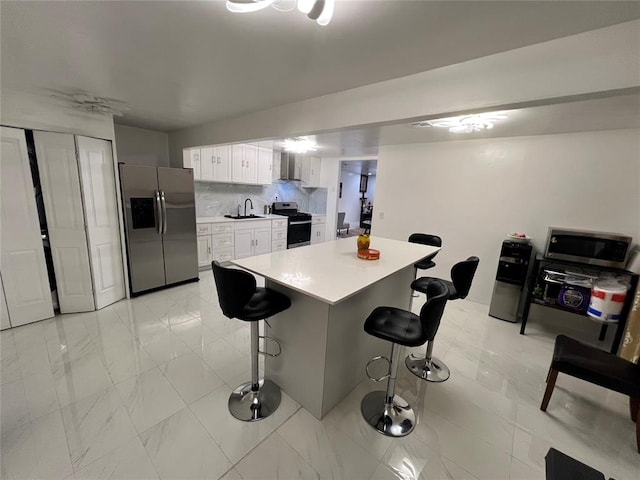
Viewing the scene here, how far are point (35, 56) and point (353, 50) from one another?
2.06 meters

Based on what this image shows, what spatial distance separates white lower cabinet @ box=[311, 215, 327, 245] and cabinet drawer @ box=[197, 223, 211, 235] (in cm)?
265

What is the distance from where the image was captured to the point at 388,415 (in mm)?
1779

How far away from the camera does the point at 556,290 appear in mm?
2830

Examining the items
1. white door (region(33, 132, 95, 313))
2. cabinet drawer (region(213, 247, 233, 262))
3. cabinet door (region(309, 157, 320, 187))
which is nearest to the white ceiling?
white door (region(33, 132, 95, 313))

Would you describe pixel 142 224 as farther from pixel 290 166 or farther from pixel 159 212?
pixel 290 166

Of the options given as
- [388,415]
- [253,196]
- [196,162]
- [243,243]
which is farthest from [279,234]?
[388,415]

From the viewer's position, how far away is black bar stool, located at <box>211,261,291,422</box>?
5.05ft

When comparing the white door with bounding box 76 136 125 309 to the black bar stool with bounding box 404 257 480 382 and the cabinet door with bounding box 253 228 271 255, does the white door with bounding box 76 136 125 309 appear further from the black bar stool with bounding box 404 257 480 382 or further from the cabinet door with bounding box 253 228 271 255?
the black bar stool with bounding box 404 257 480 382

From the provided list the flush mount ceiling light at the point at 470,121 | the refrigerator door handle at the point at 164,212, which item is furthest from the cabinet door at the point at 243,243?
the flush mount ceiling light at the point at 470,121

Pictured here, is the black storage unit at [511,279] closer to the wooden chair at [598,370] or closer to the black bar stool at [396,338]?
the wooden chair at [598,370]

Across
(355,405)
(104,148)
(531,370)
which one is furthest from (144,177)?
(531,370)

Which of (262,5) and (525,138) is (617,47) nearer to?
(262,5)

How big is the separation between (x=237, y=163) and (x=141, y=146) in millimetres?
1453

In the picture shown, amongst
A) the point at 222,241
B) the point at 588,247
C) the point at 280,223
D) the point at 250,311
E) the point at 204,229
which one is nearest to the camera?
the point at 250,311
